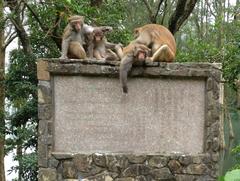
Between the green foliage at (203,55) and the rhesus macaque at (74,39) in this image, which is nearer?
the rhesus macaque at (74,39)

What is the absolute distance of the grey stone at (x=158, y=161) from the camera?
6.39 m

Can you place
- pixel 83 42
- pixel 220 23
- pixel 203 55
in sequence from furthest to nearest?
pixel 220 23, pixel 203 55, pixel 83 42

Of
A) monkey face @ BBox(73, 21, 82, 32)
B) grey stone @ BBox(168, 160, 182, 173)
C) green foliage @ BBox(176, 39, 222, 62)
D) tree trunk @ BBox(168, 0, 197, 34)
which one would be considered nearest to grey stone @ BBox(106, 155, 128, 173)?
grey stone @ BBox(168, 160, 182, 173)

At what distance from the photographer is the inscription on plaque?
642cm

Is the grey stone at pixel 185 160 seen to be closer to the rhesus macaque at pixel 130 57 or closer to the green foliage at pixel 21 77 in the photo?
the rhesus macaque at pixel 130 57

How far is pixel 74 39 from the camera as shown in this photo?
21.1 ft

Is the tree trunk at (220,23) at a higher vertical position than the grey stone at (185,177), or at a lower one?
higher

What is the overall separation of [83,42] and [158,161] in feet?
6.02

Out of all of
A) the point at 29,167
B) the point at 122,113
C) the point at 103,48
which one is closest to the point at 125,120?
the point at 122,113

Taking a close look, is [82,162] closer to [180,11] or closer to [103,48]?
[103,48]

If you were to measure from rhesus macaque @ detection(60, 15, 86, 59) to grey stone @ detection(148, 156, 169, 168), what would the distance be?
161cm

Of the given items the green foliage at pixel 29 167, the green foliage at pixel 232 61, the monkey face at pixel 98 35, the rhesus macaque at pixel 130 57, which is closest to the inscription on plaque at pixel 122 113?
the rhesus macaque at pixel 130 57

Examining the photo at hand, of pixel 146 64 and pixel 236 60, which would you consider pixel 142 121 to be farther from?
pixel 236 60

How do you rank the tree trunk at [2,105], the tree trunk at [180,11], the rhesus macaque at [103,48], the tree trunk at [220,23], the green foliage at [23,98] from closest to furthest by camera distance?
the rhesus macaque at [103,48] < the green foliage at [23,98] < the tree trunk at [2,105] < the tree trunk at [180,11] < the tree trunk at [220,23]
